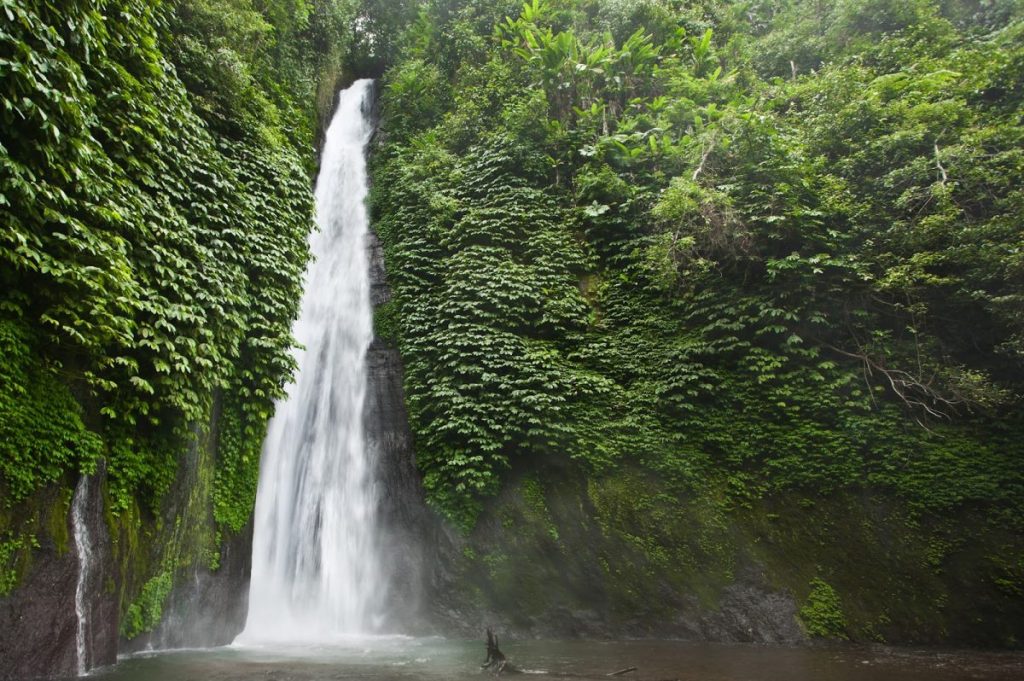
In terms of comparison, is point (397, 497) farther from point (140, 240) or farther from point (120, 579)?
point (140, 240)

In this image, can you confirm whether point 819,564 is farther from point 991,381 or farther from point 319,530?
point 319,530

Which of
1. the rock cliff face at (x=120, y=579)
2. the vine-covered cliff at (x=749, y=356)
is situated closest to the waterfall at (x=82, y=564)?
the rock cliff face at (x=120, y=579)

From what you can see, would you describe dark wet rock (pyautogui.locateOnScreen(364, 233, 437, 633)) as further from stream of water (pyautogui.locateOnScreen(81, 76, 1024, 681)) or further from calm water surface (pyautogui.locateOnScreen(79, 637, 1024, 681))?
calm water surface (pyautogui.locateOnScreen(79, 637, 1024, 681))

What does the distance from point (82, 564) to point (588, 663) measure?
5708 millimetres

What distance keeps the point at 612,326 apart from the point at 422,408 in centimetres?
407

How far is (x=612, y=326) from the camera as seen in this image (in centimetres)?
1052

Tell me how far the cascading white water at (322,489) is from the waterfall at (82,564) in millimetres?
3386

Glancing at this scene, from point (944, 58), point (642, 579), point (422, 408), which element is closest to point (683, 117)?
point (944, 58)

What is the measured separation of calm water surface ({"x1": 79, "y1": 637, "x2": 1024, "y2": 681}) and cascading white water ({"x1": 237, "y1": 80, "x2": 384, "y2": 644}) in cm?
168

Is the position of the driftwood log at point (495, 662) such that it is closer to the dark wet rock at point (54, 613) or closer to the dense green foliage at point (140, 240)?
the dark wet rock at point (54, 613)

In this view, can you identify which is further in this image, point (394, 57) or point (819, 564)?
point (394, 57)

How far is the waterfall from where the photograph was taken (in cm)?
540

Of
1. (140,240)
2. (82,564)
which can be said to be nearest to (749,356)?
(140,240)

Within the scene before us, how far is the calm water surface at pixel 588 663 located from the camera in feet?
18.3
